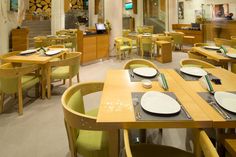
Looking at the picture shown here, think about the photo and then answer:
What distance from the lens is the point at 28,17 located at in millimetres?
12531

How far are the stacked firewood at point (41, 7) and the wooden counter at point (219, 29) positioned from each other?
837 centimetres

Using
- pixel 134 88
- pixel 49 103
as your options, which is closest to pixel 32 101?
pixel 49 103

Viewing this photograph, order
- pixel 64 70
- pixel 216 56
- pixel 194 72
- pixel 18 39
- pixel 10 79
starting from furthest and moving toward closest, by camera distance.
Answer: pixel 18 39 → pixel 64 70 → pixel 216 56 → pixel 10 79 → pixel 194 72

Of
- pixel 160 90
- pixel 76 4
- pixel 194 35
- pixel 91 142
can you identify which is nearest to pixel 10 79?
pixel 91 142

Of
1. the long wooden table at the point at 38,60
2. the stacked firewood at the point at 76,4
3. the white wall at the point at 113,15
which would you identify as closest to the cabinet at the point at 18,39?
the long wooden table at the point at 38,60

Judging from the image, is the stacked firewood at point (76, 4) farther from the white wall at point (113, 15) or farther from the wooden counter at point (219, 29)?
the wooden counter at point (219, 29)

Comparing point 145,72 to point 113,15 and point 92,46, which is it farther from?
point 113,15

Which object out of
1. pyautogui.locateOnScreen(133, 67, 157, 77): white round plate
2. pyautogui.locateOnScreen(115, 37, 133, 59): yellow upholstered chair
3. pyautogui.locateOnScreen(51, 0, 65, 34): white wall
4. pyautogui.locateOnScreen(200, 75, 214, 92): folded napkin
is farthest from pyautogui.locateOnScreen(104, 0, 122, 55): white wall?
pyautogui.locateOnScreen(200, 75, 214, 92): folded napkin

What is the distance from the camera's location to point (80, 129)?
1.62 metres

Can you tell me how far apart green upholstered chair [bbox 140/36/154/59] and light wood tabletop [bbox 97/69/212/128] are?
632 centimetres

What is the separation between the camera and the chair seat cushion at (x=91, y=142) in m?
1.74

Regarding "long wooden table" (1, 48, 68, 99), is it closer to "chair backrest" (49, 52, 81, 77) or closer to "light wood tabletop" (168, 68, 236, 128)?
"chair backrest" (49, 52, 81, 77)

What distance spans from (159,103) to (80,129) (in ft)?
1.89

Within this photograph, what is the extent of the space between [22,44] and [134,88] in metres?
5.70
